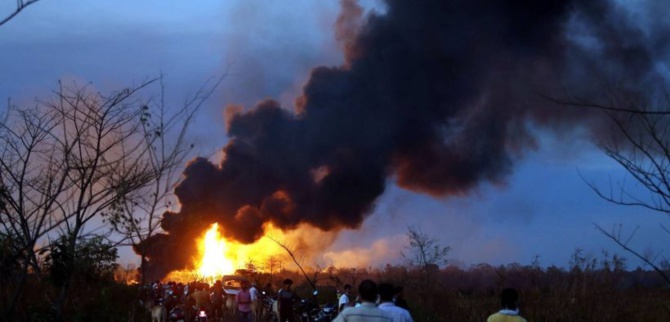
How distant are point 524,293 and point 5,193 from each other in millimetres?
14663

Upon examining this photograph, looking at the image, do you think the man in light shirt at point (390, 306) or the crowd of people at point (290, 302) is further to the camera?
the man in light shirt at point (390, 306)

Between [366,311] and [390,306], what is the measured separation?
1612 millimetres

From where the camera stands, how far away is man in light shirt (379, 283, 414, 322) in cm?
975

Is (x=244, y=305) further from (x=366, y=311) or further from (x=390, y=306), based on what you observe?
(x=366, y=311)

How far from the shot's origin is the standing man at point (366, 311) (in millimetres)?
8234

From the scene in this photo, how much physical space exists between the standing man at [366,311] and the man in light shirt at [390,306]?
1.20 metres

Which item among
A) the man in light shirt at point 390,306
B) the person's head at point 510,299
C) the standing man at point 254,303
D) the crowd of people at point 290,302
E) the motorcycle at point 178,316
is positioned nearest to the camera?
the crowd of people at point 290,302

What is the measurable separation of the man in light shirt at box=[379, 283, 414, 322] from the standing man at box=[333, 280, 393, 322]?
120cm

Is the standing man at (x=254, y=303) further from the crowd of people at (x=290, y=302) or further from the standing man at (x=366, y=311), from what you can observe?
the standing man at (x=366, y=311)

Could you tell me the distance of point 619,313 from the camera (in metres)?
19.7

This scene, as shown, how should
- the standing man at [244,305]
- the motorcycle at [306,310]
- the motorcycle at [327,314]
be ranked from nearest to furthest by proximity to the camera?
1. the standing man at [244,305]
2. the motorcycle at [327,314]
3. the motorcycle at [306,310]

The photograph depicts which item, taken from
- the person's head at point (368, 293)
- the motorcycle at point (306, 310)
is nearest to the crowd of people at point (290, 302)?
the person's head at point (368, 293)

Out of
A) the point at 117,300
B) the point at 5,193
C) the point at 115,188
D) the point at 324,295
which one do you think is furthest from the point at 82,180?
the point at 324,295

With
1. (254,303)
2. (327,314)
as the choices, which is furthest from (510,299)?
(327,314)
